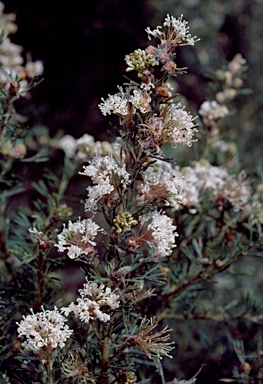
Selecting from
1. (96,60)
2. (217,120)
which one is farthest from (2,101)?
(96,60)

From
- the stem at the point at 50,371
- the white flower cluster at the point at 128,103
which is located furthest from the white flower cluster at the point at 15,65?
the stem at the point at 50,371

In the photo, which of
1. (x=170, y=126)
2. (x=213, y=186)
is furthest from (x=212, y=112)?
(x=170, y=126)

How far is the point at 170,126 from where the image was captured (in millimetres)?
393

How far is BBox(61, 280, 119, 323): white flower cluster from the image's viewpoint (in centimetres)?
37

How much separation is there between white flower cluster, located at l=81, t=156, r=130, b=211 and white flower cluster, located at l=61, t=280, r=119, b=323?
0.21 feet

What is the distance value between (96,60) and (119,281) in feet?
1.73

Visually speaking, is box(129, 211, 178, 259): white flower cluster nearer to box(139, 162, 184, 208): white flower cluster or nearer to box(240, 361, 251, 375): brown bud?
box(139, 162, 184, 208): white flower cluster

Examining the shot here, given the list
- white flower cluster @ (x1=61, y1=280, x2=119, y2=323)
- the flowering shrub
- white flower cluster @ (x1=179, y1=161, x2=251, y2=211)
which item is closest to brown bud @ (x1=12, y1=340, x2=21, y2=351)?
the flowering shrub

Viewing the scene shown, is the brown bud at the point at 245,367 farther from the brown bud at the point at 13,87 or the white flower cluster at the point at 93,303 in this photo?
the brown bud at the point at 13,87

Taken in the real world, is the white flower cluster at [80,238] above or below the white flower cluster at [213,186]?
below

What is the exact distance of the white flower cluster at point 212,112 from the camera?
614 mm

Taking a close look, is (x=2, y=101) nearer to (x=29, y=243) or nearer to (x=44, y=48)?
(x=29, y=243)

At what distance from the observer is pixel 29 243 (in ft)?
1.81

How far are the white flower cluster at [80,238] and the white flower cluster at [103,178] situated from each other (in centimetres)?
1
